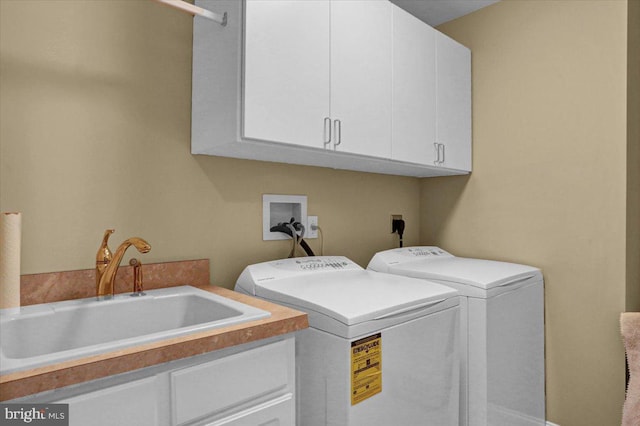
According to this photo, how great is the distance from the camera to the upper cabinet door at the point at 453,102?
7.16ft

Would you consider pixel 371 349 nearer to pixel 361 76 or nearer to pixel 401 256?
pixel 401 256

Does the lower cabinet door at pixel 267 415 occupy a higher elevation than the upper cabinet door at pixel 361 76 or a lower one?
lower

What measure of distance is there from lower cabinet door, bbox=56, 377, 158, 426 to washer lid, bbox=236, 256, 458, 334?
55 centimetres

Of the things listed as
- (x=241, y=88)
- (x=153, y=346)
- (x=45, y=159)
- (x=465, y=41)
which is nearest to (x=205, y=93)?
(x=241, y=88)

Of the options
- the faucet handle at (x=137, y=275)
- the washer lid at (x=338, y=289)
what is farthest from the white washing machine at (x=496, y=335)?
the faucet handle at (x=137, y=275)

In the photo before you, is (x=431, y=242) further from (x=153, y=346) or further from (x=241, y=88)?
(x=153, y=346)

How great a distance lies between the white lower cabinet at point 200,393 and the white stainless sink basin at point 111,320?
0.26 ft

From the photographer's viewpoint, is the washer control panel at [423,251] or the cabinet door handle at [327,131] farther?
the washer control panel at [423,251]

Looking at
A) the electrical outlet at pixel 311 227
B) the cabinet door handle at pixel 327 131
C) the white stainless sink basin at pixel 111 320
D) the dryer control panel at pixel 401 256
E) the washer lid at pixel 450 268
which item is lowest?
the white stainless sink basin at pixel 111 320

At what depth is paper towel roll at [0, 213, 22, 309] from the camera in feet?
3.66

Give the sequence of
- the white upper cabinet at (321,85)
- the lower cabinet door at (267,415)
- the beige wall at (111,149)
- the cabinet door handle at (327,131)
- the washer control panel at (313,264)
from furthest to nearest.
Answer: the washer control panel at (313,264) < the cabinet door handle at (327,131) < the white upper cabinet at (321,85) < the beige wall at (111,149) < the lower cabinet door at (267,415)

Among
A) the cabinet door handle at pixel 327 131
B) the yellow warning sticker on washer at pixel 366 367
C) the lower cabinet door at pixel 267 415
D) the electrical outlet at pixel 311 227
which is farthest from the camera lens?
the electrical outlet at pixel 311 227

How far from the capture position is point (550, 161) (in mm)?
2090

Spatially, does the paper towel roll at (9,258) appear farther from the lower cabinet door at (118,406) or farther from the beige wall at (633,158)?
the beige wall at (633,158)
